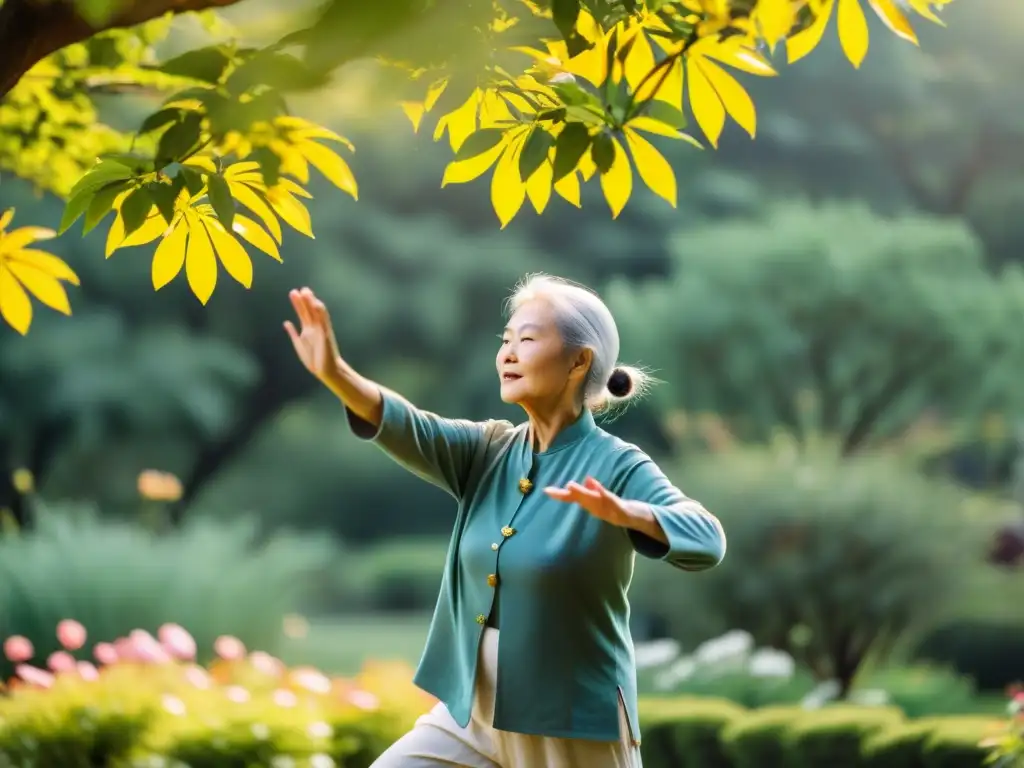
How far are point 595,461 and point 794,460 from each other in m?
5.50

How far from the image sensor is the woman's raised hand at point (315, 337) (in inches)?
82.0

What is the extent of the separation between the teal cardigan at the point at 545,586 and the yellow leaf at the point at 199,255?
0.32 meters

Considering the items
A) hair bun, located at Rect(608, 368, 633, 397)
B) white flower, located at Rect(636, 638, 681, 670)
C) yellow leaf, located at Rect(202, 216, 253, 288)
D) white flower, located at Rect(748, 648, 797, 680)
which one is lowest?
hair bun, located at Rect(608, 368, 633, 397)

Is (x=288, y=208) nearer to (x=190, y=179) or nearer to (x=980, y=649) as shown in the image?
(x=190, y=179)

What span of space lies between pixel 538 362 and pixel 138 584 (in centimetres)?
405

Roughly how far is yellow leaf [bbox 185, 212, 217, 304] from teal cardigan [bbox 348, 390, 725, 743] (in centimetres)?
32

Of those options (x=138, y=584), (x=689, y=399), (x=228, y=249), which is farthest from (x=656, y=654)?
(x=228, y=249)

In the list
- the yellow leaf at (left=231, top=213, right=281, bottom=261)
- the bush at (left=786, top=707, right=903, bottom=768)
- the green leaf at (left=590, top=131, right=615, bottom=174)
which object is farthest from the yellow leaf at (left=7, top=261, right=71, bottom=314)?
the bush at (left=786, top=707, right=903, bottom=768)

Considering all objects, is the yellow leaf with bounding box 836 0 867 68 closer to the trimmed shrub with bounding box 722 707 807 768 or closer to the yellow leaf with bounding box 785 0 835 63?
the yellow leaf with bounding box 785 0 835 63

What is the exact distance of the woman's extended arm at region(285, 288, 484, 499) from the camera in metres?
2.10

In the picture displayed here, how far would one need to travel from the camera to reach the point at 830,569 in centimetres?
705

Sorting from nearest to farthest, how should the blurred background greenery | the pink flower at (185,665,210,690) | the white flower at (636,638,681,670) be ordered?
the pink flower at (185,665,210,690) → the white flower at (636,638,681,670) → the blurred background greenery

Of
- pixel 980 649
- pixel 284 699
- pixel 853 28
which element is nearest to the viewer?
pixel 853 28

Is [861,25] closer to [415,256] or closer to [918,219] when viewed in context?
[918,219]
